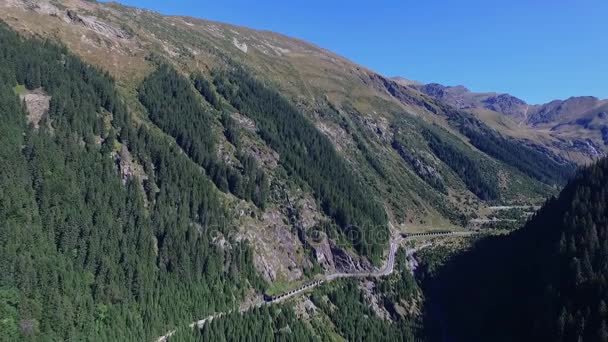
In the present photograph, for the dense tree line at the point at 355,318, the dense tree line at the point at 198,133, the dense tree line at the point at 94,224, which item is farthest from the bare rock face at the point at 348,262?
the dense tree line at the point at 94,224

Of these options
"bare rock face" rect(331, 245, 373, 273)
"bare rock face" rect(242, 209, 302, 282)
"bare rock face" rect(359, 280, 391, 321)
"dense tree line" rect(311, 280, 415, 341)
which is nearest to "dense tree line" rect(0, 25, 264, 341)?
"bare rock face" rect(242, 209, 302, 282)

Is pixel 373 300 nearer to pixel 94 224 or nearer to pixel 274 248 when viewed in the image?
pixel 274 248

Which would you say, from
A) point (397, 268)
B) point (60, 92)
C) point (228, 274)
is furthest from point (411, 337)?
point (60, 92)

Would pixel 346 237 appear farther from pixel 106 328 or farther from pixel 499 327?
pixel 106 328

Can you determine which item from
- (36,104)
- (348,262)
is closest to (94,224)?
(36,104)

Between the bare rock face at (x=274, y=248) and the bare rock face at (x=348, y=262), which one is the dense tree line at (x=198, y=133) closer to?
the bare rock face at (x=274, y=248)

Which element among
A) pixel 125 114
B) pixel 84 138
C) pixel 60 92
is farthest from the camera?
pixel 125 114

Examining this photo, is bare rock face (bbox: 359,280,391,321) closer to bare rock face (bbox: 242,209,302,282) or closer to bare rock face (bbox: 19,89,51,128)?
bare rock face (bbox: 242,209,302,282)

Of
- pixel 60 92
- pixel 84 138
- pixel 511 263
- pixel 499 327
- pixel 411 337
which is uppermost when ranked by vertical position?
pixel 60 92
